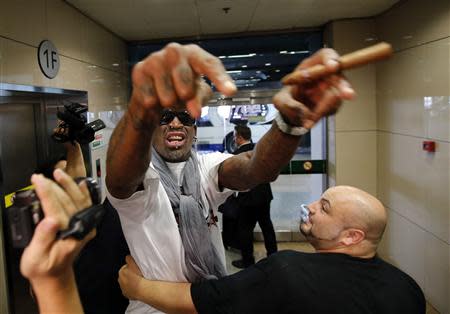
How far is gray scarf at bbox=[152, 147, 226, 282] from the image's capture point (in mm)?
1271

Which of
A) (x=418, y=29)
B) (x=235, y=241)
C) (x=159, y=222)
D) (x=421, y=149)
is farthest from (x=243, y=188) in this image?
(x=235, y=241)

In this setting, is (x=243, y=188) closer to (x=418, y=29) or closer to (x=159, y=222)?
(x=159, y=222)

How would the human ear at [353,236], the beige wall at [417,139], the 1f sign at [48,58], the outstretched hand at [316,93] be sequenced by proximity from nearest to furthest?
the outstretched hand at [316,93], the human ear at [353,236], the 1f sign at [48,58], the beige wall at [417,139]

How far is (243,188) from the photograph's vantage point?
4.52 ft

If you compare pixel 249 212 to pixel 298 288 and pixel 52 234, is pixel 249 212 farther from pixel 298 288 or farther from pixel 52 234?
pixel 52 234

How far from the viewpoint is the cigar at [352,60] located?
27.9 inches

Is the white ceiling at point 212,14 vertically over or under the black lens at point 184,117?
over

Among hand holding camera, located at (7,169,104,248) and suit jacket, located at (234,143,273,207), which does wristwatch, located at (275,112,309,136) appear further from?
suit jacket, located at (234,143,273,207)

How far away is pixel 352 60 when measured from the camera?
73 cm

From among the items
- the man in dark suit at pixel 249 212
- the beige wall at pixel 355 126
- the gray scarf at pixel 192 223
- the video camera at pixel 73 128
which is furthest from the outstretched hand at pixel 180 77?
the beige wall at pixel 355 126

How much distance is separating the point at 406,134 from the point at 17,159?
3372 millimetres

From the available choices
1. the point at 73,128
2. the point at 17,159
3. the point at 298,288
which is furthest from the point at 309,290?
the point at 17,159

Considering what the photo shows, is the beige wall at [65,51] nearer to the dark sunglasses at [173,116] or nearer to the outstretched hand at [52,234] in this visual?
the dark sunglasses at [173,116]

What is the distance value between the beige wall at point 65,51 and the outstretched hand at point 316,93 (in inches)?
83.5
